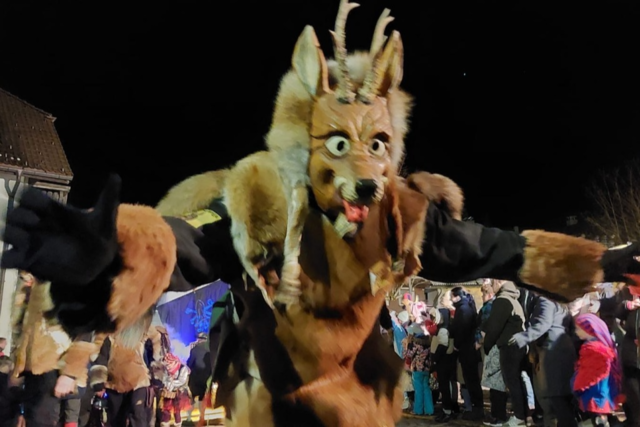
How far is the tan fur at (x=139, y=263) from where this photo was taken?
1281 mm

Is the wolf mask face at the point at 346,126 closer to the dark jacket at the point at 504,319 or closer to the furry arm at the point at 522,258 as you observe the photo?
the furry arm at the point at 522,258

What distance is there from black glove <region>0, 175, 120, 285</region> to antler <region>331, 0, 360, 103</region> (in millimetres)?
807

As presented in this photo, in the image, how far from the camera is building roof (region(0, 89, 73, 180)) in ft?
40.3

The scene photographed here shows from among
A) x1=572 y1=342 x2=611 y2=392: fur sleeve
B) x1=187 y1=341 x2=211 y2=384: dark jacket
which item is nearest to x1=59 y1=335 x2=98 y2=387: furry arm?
x1=187 y1=341 x2=211 y2=384: dark jacket

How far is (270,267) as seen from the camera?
1.66 meters

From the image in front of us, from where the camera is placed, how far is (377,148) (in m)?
1.71

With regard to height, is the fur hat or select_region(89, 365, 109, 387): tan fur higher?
the fur hat

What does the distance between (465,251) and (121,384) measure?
173 inches

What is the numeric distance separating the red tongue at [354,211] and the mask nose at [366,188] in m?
0.06

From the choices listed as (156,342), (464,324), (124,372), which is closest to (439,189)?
(124,372)

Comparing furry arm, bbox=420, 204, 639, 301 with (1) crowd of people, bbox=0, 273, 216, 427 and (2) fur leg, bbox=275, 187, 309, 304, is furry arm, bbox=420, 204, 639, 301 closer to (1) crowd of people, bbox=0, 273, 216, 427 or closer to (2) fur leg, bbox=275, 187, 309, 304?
(2) fur leg, bbox=275, 187, 309, 304

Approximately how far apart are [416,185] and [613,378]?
374 cm

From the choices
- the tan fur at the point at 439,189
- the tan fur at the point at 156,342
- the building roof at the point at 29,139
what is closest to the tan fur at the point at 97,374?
the tan fur at the point at 156,342

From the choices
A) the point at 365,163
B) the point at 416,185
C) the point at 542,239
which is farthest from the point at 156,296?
the point at 542,239
